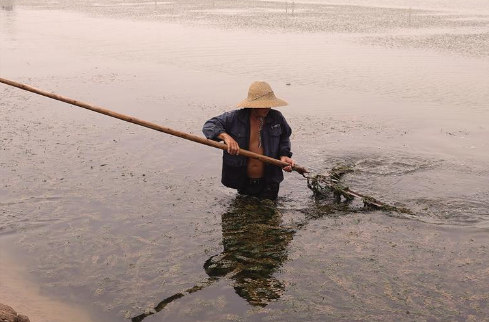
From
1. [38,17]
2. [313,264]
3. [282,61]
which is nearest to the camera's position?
[313,264]

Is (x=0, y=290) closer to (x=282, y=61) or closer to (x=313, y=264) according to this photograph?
(x=313, y=264)

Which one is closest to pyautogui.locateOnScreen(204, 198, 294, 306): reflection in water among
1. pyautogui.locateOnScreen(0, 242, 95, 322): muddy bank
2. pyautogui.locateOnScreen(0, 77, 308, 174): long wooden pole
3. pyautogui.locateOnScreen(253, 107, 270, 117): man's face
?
pyautogui.locateOnScreen(0, 77, 308, 174): long wooden pole

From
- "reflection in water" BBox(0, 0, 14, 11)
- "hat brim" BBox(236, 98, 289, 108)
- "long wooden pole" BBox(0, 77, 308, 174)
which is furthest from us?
"reflection in water" BBox(0, 0, 14, 11)

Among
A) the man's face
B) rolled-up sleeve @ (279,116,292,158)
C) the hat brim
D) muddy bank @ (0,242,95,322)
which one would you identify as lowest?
muddy bank @ (0,242,95,322)

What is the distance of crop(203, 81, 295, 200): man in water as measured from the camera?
19.0 ft

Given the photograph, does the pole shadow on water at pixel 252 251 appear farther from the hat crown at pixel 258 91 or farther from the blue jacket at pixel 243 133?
the hat crown at pixel 258 91

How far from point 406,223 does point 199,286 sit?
244cm

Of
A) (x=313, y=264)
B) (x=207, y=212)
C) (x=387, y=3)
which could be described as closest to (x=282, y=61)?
(x=207, y=212)

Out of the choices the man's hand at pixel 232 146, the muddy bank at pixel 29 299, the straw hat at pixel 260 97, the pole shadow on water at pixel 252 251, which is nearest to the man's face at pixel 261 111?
the straw hat at pixel 260 97

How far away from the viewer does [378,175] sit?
796 cm

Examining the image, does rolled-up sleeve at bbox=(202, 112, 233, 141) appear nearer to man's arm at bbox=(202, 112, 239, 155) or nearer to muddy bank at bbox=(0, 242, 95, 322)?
man's arm at bbox=(202, 112, 239, 155)

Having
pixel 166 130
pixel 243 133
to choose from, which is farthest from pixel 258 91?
pixel 166 130

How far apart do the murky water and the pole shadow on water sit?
0.02m

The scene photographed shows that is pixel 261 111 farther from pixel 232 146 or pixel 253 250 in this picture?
pixel 253 250
